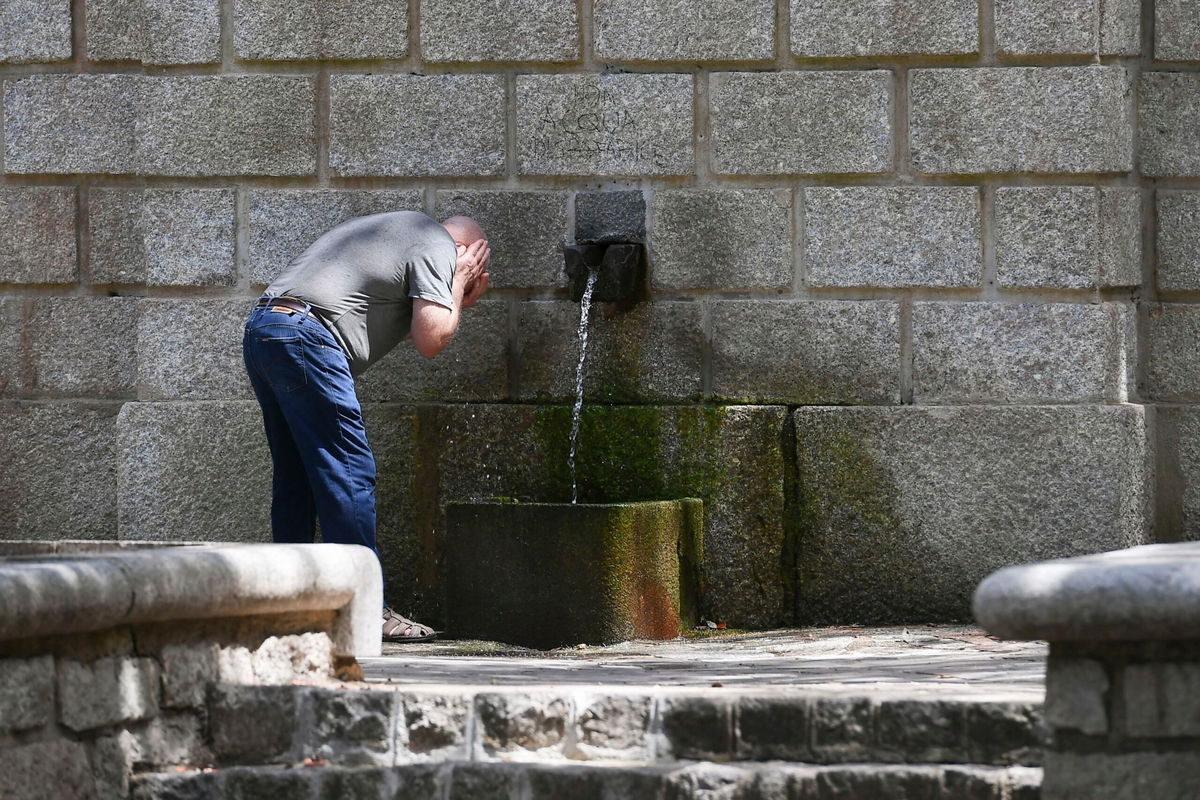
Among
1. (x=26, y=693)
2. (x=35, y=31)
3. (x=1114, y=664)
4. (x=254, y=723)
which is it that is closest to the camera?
(x=1114, y=664)

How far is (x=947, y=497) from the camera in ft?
18.9

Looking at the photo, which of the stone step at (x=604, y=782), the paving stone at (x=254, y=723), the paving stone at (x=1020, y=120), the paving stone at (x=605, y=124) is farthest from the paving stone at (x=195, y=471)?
the paving stone at (x=1020, y=120)

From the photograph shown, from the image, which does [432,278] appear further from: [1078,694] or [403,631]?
[1078,694]

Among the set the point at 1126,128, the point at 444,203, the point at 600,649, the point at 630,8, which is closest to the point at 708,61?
the point at 630,8

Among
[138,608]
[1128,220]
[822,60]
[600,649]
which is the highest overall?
[822,60]

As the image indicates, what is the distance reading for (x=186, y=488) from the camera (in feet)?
19.9

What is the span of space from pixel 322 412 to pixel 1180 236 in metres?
3.33

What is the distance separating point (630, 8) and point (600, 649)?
2357 millimetres

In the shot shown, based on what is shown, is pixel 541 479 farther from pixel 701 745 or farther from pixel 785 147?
pixel 701 745

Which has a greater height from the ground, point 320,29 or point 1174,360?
point 320,29

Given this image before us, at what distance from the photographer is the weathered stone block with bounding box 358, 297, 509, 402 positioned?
6.05 metres

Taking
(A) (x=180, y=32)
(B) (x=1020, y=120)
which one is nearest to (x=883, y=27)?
(B) (x=1020, y=120)

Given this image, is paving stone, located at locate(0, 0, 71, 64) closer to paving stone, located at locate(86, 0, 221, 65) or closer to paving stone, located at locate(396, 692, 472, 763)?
paving stone, located at locate(86, 0, 221, 65)

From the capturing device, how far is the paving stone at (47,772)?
3260 mm
